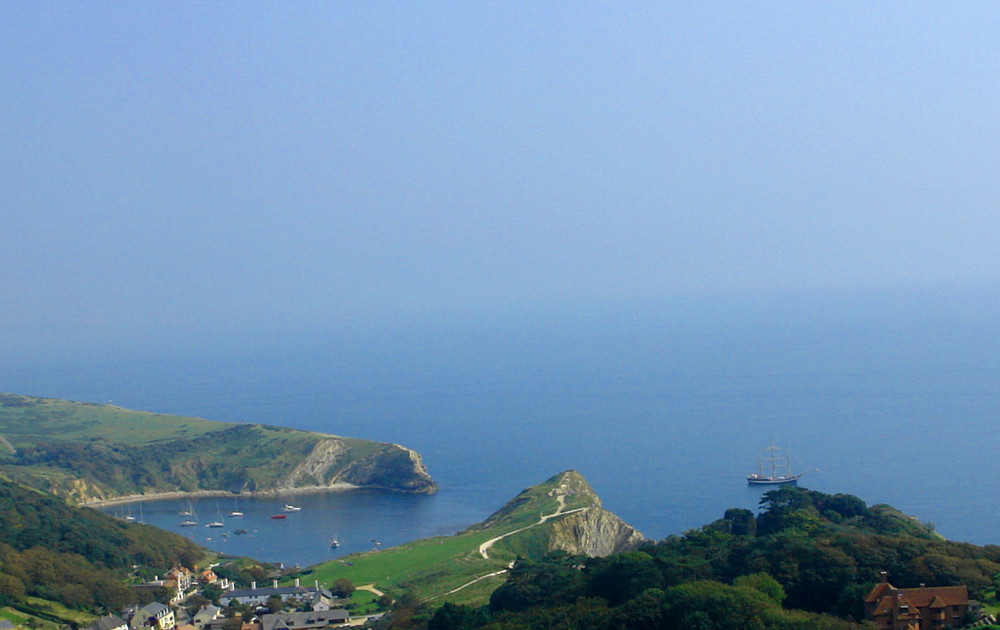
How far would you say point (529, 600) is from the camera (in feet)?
110

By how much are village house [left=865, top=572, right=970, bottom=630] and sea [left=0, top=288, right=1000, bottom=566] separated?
35.5 m

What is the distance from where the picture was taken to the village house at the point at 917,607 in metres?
24.2

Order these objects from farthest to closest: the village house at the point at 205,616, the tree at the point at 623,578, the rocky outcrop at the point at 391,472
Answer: the rocky outcrop at the point at 391,472, the village house at the point at 205,616, the tree at the point at 623,578

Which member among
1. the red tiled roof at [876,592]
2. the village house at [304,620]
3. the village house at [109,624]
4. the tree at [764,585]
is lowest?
the village house at [304,620]

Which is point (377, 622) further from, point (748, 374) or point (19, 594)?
point (748, 374)

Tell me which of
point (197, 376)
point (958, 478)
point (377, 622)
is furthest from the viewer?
point (197, 376)

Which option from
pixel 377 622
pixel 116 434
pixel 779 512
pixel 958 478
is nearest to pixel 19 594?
pixel 377 622

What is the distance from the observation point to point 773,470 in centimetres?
7794

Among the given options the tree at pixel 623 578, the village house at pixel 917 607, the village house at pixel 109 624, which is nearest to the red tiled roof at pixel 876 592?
the village house at pixel 917 607

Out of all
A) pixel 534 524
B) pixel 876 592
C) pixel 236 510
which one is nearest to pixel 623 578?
pixel 876 592

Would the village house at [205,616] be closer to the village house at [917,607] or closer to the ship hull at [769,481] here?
the village house at [917,607]

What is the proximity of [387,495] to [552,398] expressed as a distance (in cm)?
4475

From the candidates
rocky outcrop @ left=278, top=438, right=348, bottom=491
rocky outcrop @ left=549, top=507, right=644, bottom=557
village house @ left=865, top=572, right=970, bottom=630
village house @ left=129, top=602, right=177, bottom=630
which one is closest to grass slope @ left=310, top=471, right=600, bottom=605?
rocky outcrop @ left=549, top=507, right=644, bottom=557

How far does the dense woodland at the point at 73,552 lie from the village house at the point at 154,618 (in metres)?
1.79
